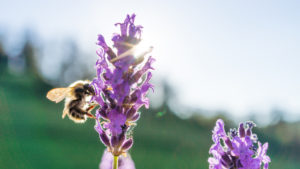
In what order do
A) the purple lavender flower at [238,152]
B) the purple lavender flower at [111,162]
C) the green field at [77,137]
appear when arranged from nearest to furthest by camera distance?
the purple lavender flower at [111,162], the purple lavender flower at [238,152], the green field at [77,137]

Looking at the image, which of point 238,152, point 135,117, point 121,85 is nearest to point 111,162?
point 135,117

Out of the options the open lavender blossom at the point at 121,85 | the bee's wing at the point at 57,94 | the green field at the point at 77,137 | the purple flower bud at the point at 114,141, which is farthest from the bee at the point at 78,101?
the green field at the point at 77,137

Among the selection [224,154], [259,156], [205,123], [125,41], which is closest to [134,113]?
[125,41]

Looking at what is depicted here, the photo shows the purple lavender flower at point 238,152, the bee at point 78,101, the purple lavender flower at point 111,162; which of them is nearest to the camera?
the purple lavender flower at point 111,162

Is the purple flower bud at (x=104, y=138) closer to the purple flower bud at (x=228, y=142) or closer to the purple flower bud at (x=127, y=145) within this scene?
the purple flower bud at (x=127, y=145)

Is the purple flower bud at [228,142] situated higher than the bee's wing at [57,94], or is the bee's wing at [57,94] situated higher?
the bee's wing at [57,94]

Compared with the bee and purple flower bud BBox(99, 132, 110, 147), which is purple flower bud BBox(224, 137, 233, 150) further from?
the bee

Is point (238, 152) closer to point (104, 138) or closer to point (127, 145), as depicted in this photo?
point (127, 145)
